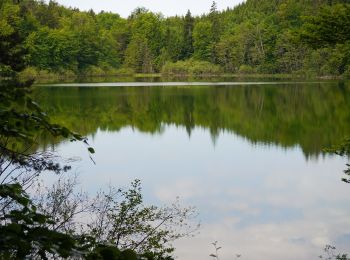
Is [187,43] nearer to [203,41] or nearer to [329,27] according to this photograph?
[203,41]

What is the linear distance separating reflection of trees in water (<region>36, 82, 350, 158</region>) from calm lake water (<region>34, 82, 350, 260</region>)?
8 cm

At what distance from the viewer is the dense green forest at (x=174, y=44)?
245ft

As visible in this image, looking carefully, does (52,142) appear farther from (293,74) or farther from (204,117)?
(293,74)

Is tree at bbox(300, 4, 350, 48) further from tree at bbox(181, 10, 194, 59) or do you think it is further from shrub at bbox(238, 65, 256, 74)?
tree at bbox(181, 10, 194, 59)

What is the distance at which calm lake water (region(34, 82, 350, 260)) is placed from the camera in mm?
12070

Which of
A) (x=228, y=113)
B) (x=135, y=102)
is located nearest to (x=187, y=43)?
(x=135, y=102)

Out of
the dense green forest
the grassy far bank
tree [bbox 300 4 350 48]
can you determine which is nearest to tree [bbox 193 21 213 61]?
the dense green forest

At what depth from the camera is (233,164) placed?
2002cm

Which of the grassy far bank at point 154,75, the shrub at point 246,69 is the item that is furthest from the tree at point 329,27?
the shrub at point 246,69

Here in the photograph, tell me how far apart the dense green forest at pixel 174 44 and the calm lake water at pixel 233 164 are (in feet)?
110

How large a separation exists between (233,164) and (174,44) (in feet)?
252

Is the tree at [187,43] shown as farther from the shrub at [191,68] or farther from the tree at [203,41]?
the shrub at [191,68]

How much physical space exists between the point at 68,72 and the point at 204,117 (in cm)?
5283

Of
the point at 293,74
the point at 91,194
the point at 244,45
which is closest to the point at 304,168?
the point at 91,194
